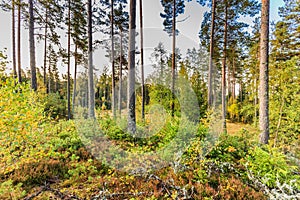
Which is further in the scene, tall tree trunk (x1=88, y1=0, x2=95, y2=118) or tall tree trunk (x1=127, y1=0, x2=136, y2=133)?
tall tree trunk (x1=88, y1=0, x2=95, y2=118)

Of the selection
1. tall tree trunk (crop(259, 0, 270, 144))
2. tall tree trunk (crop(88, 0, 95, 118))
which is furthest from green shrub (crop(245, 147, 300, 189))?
tall tree trunk (crop(88, 0, 95, 118))

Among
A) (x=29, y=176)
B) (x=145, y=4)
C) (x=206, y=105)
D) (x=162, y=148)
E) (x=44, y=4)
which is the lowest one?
(x=29, y=176)

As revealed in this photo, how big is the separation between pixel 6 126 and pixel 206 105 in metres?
9.37

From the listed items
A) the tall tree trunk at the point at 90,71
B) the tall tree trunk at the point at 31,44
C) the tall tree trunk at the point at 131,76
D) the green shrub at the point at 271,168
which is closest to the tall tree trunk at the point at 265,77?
the green shrub at the point at 271,168

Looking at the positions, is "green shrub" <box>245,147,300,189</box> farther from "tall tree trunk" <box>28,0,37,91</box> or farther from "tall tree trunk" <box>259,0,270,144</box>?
"tall tree trunk" <box>28,0,37,91</box>

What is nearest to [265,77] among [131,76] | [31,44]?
[131,76]

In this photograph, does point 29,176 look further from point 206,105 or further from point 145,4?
point 145,4

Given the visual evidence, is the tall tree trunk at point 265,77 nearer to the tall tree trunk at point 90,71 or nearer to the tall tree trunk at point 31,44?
the tall tree trunk at point 90,71

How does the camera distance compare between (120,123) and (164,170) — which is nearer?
(164,170)

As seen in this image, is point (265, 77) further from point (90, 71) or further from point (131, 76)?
point (90, 71)

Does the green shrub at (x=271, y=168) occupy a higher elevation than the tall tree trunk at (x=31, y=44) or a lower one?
lower

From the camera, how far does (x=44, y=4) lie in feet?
22.8

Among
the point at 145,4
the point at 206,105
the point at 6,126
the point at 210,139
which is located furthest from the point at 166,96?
the point at 6,126

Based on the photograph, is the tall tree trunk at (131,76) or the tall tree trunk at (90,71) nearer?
the tall tree trunk at (131,76)
